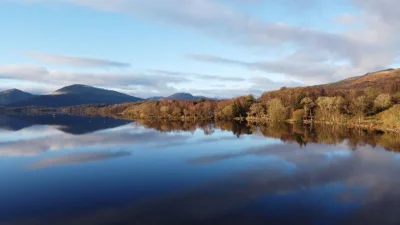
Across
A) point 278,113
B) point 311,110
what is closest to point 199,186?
point 278,113

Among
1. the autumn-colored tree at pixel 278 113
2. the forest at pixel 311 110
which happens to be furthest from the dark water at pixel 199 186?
the autumn-colored tree at pixel 278 113

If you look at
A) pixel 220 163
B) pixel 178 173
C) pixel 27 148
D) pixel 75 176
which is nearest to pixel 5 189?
pixel 75 176

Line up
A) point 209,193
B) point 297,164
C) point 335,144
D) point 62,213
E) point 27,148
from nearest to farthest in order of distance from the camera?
point 62,213
point 209,193
point 297,164
point 27,148
point 335,144

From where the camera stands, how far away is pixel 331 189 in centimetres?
1855

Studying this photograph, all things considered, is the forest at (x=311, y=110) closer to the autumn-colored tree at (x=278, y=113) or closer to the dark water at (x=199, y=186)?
the autumn-colored tree at (x=278, y=113)

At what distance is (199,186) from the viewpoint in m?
19.1

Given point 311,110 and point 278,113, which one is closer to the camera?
point 278,113

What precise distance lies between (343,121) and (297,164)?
42.6m

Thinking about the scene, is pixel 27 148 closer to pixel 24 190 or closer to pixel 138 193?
pixel 24 190

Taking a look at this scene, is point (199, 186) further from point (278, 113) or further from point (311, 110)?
point (311, 110)

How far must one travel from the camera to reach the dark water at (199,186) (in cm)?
1438

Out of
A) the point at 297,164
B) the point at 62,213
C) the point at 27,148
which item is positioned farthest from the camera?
the point at 27,148

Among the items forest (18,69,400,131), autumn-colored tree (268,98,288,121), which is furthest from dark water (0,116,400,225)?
autumn-colored tree (268,98,288,121)

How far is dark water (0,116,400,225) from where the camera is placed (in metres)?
14.4
